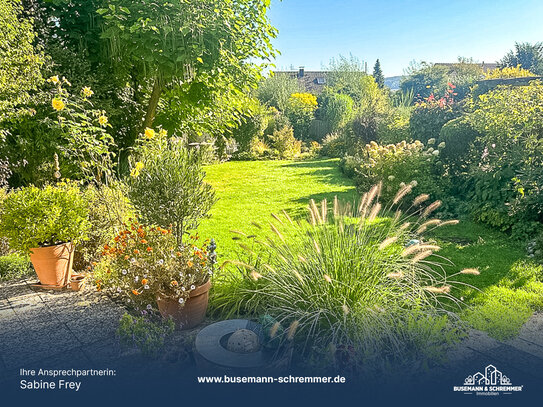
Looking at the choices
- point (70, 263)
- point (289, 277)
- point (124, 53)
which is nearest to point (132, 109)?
point (124, 53)

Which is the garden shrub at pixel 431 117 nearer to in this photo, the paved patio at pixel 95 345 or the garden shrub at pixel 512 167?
the garden shrub at pixel 512 167

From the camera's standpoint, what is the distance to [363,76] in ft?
67.1

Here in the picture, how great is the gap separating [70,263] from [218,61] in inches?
143

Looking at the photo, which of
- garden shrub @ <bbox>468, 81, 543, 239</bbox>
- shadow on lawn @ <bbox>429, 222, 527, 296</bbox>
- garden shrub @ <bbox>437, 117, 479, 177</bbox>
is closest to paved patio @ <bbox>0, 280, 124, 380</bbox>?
shadow on lawn @ <bbox>429, 222, 527, 296</bbox>

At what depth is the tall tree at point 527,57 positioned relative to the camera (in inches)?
727

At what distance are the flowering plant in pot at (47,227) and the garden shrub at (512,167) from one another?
513cm

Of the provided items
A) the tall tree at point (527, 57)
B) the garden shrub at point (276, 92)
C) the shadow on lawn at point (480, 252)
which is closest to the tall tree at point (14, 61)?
the shadow on lawn at point (480, 252)

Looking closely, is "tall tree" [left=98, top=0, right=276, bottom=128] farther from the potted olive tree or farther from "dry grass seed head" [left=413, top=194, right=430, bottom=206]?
"dry grass seed head" [left=413, top=194, right=430, bottom=206]

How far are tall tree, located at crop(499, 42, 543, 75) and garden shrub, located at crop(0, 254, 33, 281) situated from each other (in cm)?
2087

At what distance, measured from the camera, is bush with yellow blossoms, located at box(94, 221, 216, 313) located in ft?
9.90

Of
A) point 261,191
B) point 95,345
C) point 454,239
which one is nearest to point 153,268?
point 95,345

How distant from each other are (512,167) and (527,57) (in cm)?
1762

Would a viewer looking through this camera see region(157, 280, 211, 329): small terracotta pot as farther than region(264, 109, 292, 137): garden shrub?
No

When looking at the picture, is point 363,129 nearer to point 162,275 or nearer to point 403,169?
point 403,169
